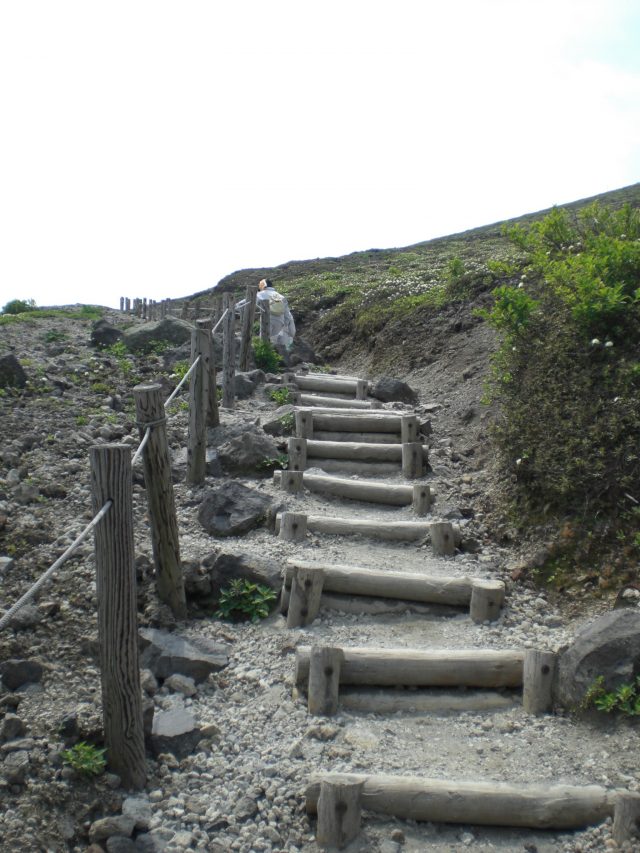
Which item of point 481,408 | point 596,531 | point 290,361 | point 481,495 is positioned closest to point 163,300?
point 290,361

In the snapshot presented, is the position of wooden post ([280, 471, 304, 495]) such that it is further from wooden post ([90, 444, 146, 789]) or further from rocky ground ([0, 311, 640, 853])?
wooden post ([90, 444, 146, 789])

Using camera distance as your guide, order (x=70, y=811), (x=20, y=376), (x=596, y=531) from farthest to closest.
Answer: (x=20, y=376)
(x=596, y=531)
(x=70, y=811)

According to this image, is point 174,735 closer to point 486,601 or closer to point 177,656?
point 177,656

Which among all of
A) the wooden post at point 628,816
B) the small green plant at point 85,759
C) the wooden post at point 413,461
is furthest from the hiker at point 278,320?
the wooden post at point 628,816

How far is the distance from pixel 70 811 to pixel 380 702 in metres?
2.02

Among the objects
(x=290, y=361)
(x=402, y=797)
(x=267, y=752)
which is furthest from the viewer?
(x=290, y=361)

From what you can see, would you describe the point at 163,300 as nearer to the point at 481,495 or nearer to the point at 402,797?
the point at 481,495

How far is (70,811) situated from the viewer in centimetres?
394

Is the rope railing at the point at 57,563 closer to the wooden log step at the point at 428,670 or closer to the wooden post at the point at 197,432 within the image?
the wooden log step at the point at 428,670

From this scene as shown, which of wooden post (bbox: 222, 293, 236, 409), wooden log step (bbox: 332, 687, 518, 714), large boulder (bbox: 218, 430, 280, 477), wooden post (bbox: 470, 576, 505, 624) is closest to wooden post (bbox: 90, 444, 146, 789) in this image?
wooden log step (bbox: 332, 687, 518, 714)

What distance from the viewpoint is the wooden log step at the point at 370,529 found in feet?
25.1

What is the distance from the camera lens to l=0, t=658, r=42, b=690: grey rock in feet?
15.5

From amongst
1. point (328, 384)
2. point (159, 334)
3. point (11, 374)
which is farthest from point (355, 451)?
point (159, 334)

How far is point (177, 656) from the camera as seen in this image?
5379 millimetres
